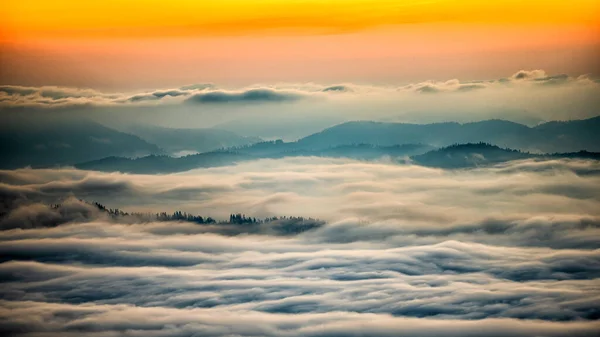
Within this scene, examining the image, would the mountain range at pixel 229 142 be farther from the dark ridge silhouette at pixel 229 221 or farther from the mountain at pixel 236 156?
the dark ridge silhouette at pixel 229 221

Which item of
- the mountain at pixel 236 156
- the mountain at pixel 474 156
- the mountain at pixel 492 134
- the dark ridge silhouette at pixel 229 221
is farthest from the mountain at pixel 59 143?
the mountain at pixel 474 156

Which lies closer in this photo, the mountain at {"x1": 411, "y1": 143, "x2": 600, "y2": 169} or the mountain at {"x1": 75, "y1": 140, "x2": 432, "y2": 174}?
the mountain at {"x1": 411, "y1": 143, "x2": 600, "y2": 169}

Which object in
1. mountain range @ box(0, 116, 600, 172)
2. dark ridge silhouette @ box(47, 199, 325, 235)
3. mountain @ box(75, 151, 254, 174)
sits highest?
mountain range @ box(0, 116, 600, 172)

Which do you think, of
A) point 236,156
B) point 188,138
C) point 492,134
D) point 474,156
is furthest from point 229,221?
point 492,134

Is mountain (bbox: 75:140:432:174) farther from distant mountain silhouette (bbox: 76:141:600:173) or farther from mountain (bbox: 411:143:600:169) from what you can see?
mountain (bbox: 411:143:600:169)

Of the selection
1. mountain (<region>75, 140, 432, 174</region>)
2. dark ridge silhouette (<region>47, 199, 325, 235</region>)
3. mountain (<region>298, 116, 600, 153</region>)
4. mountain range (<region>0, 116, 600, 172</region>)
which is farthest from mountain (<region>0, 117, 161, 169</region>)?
mountain (<region>298, 116, 600, 153</region>)
